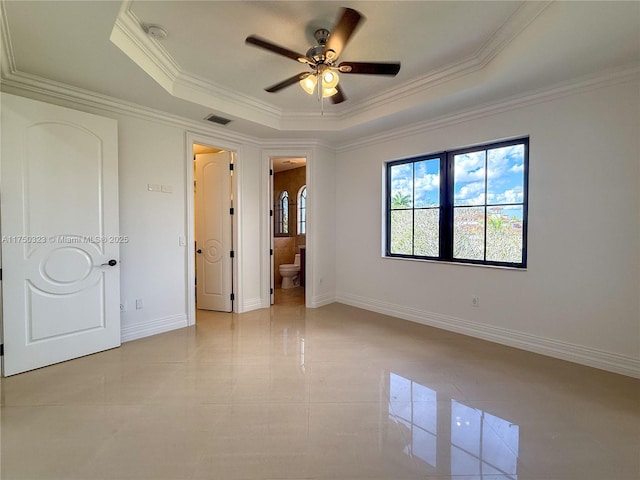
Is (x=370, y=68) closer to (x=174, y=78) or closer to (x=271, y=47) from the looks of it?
(x=271, y=47)

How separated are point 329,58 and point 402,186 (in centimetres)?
235

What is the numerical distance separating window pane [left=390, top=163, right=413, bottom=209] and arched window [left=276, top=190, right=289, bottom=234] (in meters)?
3.38

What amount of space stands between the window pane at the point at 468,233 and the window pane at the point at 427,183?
0.36 m

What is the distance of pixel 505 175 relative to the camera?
3.31 m

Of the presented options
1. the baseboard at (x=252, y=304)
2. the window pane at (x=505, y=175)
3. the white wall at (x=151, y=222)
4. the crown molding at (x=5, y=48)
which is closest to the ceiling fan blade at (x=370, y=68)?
the window pane at (x=505, y=175)

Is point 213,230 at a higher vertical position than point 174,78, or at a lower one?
lower

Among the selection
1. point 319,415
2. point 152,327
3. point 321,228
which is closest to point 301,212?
point 321,228

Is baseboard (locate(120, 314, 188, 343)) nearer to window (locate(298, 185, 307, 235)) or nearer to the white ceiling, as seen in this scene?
the white ceiling

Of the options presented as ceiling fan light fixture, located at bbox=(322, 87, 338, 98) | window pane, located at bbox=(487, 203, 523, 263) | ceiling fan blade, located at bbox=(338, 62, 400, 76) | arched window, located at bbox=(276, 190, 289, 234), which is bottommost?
window pane, located at bbox=(487, 203, 523, 263)

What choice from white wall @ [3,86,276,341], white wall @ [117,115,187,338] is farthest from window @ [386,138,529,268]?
Result: white wall @ [117,115,187,338]

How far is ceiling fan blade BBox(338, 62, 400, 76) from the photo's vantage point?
2302mm

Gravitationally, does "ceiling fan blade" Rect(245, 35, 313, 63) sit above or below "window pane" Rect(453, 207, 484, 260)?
above

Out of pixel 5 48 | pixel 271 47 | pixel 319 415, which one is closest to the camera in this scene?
pixel 319 415

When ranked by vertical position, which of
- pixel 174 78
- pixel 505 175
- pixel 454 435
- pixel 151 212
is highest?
pixel 174 78
